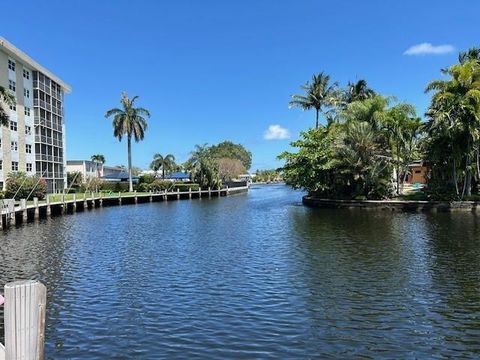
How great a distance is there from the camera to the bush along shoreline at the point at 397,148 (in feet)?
126

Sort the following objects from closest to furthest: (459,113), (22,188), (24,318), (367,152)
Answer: (24,318)
(459,113)
(367,152)
(22,188)

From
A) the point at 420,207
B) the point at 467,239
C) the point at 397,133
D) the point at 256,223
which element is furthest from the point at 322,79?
the point at 467,239

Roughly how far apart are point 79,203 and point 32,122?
1963 centimetres

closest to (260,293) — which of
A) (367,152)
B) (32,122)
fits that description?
(367,152)

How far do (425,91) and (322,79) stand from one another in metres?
25.6

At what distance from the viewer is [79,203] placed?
5178 centimetres

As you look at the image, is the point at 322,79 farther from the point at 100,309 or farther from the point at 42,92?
the point at 100,309

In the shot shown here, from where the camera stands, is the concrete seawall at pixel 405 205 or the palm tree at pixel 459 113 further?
the concrete seawall at pixel 405 205

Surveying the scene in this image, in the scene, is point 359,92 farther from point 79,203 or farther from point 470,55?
point 79,203

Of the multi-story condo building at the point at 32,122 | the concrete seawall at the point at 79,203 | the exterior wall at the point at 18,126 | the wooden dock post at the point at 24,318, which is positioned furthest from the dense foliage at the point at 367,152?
the wooden dock post at the point at 24,318

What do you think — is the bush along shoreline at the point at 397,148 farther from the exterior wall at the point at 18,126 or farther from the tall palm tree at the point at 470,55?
the exterior wall at the point at 18,126

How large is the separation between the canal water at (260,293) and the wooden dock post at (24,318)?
12.6 feet

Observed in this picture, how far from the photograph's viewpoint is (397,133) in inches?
1716

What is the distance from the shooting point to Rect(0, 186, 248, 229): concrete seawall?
116 ft
